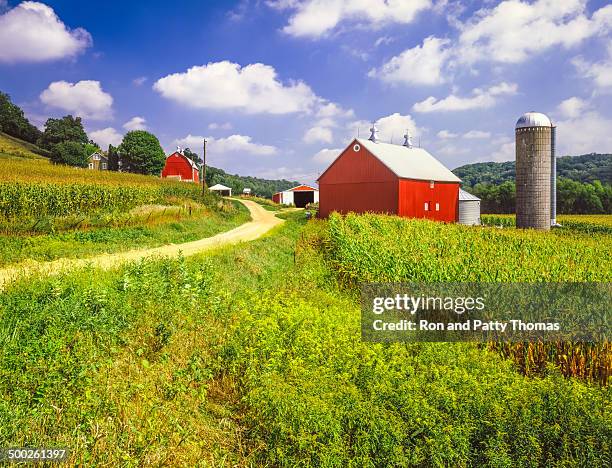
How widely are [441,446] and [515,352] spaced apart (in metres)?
3.88

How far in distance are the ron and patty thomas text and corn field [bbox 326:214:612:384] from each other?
1.43 ft

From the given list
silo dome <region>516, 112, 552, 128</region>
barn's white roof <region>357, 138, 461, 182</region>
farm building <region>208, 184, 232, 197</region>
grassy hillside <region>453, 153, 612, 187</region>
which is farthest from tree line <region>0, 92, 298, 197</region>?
grassy hillside <region>453, 153, 612, 187</region>

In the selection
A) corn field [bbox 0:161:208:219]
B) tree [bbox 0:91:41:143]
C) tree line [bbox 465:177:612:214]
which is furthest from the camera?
tree [bbox 0:91:41:143]

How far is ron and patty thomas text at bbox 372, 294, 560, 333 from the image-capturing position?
8.95 meters

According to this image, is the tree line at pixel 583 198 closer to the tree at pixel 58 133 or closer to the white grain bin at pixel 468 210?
the white grain bin at pixel 468 210

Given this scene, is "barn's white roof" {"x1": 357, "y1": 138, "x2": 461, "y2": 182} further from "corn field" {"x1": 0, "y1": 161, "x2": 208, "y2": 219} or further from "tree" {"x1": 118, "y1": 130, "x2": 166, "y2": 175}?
"tree" {"x1": 118, "y1": 130, "x2": 166, "y2": 175}

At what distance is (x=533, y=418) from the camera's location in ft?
19.1

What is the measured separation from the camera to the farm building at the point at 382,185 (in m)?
29.5

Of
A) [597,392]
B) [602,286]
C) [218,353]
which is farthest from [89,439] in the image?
[602,286]

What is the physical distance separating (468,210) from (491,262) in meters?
25.1

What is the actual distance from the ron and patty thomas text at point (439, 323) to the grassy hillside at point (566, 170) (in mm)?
81370

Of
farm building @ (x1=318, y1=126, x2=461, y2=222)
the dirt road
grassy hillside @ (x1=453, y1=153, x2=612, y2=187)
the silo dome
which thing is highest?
grassy hillside @ (x1=453, y1=153, x2=612, y2=187)

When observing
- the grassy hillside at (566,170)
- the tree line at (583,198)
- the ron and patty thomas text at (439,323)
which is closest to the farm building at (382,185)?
the ron and patty thomas text at (439,323)

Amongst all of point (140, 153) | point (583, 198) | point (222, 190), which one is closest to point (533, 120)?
point (583, 198)
